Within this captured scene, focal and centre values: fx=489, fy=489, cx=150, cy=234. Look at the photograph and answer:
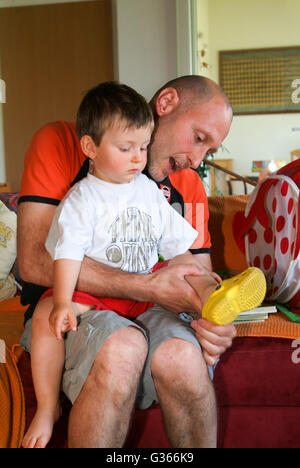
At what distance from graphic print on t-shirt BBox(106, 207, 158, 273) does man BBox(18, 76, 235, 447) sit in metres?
0.05

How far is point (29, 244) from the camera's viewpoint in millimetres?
1236

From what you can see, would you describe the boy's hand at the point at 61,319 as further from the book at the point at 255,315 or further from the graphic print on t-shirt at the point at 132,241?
the book at the point at 255,315

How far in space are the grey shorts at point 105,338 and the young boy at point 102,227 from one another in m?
0.03

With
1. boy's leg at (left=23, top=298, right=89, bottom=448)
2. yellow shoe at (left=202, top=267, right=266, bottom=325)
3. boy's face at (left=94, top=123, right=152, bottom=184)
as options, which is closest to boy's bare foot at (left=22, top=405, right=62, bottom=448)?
boy's leg at (left=23, top=298, right=89, bottom=448)

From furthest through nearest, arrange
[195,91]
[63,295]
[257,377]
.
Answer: [195,91] → [257,377] → [63,295]

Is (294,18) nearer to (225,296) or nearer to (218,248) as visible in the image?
(218,248)

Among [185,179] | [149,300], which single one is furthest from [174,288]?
[185,179]

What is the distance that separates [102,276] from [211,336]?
0.90 feet

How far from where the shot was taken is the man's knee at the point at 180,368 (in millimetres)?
1004

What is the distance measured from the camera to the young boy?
1.05 meters

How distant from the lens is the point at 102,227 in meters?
1.12

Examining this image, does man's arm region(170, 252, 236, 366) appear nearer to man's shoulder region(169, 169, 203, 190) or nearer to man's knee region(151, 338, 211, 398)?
man's knee region(151, 338, 211, 398)

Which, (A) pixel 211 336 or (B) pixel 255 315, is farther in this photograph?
(B) pixel 255 315

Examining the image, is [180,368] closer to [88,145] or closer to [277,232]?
[88,145]
